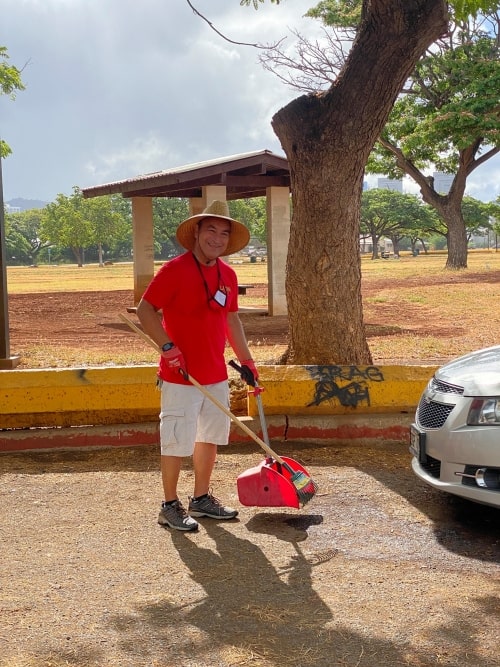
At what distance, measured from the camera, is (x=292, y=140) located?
7.79 m

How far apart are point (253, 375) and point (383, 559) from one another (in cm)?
126

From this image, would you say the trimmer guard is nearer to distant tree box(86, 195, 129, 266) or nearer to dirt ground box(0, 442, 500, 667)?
dirt ground box(0, 442, 500, 667)

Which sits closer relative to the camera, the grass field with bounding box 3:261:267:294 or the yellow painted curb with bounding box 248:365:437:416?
the yellow painted curb with bounding box 248:365:437:416

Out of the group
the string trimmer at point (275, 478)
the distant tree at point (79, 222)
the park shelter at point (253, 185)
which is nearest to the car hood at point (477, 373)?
the string trimmer at point (275, 478)

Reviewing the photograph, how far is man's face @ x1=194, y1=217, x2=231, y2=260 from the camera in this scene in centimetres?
472

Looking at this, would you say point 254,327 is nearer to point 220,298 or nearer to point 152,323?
point 220,298

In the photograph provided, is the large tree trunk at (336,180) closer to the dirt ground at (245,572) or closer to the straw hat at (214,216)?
the dirt ground at (245,572)

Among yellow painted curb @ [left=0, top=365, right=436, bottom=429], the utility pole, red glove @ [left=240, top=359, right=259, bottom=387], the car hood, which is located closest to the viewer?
the car hood

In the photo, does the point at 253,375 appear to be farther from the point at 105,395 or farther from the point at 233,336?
the point at 105,395

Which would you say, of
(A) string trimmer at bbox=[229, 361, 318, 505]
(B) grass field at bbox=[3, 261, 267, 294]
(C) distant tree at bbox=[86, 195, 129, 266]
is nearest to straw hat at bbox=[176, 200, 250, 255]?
(A) string trimmer at bbox=[229, 361, 318, 505]

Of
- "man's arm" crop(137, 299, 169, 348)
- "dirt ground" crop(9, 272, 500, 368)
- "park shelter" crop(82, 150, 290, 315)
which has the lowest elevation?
"dirt ground" crop(9, 272, 500, 368)

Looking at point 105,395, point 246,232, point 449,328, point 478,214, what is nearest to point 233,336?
point 246,232

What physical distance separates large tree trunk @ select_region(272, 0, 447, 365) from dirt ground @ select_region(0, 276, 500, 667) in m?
1.68

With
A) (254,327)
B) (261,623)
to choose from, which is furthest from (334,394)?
(254,327)
